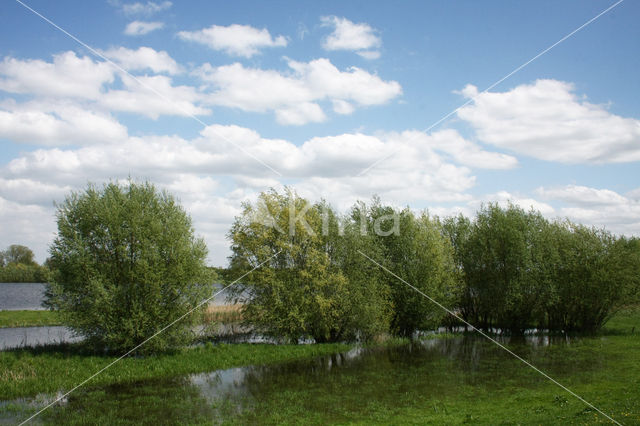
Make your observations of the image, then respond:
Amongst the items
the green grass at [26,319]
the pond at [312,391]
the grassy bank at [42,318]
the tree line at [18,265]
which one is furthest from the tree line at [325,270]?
the tree line at [18,265]

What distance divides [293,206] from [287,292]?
261 inches

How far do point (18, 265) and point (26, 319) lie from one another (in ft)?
289

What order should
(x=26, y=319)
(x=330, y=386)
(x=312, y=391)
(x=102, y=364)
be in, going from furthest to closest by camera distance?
(x=26, y=319)
(x=102, y=364)
(x=330, y=386)
(x=312, y=391)

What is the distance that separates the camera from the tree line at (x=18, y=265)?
10938 centimetres

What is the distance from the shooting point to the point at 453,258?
47.6m

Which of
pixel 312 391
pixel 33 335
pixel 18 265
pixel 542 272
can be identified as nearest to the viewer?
pixel 312 391

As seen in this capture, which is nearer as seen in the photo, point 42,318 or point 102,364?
point 102,364

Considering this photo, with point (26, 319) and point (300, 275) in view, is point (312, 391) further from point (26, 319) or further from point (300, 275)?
point (26, 319)

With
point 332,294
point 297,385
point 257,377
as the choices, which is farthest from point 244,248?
point 297,385

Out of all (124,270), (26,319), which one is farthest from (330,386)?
(26,319)

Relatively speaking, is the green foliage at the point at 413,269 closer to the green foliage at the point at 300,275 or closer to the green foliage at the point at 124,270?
the green foliage at the point at 300,275

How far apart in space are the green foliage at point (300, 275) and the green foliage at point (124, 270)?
17.5 ft

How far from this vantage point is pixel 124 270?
86.3 ft

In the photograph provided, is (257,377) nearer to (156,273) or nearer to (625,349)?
(156,273)
